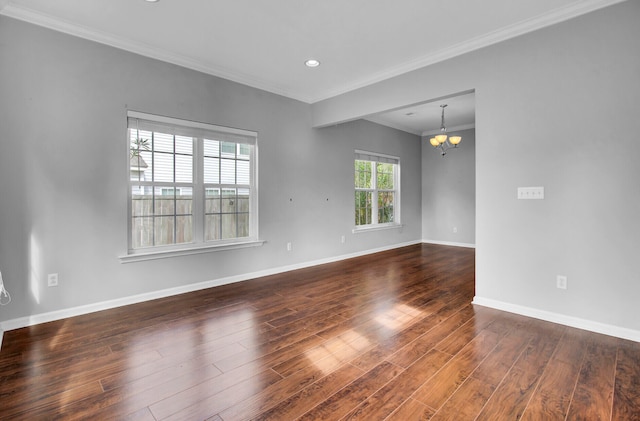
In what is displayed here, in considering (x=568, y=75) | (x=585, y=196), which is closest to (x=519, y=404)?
(x=585, y=196)

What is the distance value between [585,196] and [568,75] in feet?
3.61

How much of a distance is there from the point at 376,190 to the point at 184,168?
419 centimetres

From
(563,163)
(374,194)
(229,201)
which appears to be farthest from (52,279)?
(374,194)

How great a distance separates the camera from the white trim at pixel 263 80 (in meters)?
2.79

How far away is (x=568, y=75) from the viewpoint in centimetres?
286

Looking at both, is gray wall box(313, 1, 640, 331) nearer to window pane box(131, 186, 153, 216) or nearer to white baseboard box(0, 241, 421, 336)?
white baseboard box(0, 241, 421, 336)

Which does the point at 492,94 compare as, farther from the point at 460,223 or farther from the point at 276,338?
the point at 460,223

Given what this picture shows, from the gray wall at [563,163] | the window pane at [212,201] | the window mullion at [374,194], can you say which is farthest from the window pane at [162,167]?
the window mullion at [374,194]

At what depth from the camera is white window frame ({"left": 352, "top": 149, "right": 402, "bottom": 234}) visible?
6500 mm

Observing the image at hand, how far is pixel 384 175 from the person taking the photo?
285 inches

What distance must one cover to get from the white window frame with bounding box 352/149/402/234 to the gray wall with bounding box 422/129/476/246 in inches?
41.4

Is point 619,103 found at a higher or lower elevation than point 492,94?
lower

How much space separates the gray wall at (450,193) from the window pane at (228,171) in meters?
5.37

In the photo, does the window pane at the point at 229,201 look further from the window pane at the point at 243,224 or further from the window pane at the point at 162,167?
the window pane at the point at 162,167
